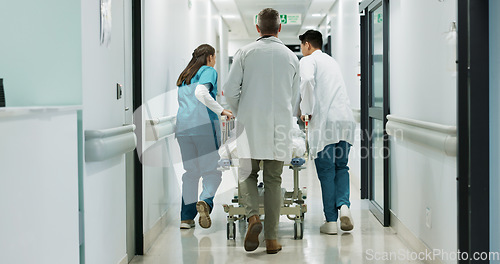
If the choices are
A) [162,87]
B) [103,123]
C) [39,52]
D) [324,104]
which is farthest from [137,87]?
[324,104]

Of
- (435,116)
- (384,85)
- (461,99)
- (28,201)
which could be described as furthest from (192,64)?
(28,201)

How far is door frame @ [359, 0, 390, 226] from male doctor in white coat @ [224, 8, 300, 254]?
4.03 ft

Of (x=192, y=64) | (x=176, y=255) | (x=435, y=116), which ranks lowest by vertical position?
(x=176, y=255)

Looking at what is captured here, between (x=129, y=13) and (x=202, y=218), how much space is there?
1809mm

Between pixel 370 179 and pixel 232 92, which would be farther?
pixel 370 179

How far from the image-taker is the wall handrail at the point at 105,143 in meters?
2.95

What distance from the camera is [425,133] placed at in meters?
3.67

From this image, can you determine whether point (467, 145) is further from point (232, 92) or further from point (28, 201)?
point (28, 201)

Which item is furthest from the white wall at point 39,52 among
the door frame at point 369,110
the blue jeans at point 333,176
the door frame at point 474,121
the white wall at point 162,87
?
the door frame at point 369,110

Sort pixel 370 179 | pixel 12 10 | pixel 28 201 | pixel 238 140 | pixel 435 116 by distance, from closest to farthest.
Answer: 1. pixel 28 201
2. pixel 12 10
3. pixel 435 116
4. pixel 238 140
5. pixel 370 179

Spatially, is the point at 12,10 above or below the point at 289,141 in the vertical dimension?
above

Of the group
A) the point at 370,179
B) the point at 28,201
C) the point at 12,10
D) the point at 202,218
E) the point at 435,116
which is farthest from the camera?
the point at 370,179

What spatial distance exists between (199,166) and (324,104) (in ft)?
4.03

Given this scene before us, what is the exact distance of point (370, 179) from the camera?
6.20 m
